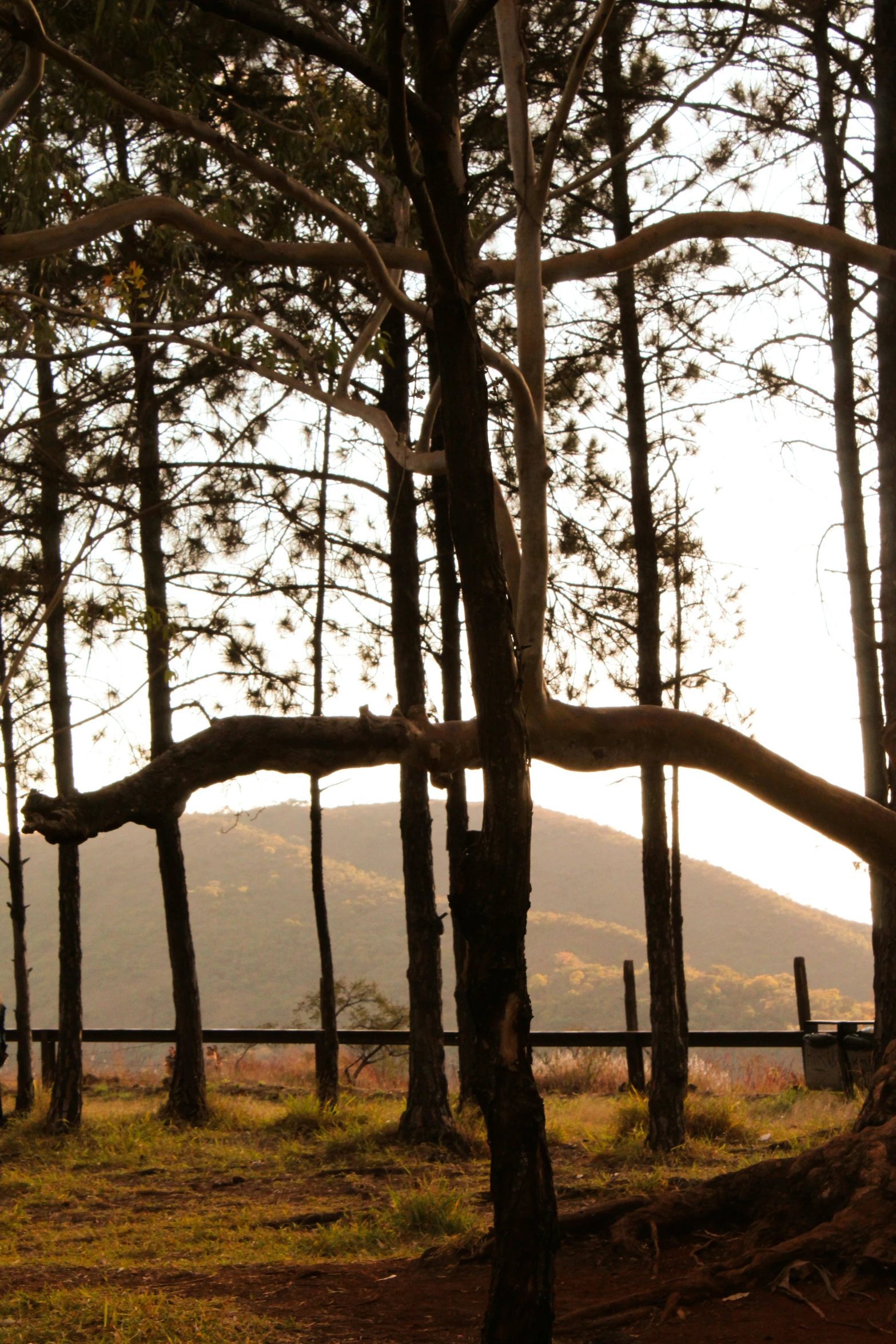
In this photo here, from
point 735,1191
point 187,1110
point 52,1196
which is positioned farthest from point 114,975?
point 735,1191

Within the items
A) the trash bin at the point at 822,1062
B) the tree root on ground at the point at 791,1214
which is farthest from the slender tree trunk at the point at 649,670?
the tree root on ground at the point at 791,1214

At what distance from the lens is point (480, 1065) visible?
358 cm

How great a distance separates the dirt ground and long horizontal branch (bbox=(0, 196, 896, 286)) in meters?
4.34

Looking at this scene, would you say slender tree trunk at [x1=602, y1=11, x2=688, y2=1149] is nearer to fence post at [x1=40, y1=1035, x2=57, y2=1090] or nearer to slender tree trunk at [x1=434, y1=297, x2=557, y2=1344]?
slender tree trunk at [x1=434, y1=297, x2=557, y2=1344]

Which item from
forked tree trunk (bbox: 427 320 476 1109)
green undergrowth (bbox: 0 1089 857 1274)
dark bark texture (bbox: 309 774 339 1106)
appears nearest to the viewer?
green undergrowth (bbox: 0 1089 857 1274)

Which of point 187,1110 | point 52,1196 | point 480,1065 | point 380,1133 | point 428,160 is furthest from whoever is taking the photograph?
point 187,1110

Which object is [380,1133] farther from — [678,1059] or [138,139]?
[138,139]

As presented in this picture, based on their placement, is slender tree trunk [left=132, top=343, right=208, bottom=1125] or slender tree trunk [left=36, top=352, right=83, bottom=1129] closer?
slender tree trunk [left=36, top=352, right=83, bottom=1129]

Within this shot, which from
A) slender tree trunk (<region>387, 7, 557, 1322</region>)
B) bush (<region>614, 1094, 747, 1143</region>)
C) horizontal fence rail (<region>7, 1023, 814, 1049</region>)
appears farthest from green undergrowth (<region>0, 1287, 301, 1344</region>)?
horizontal fence rail (<region>7, 1023, 814, 1049</region>)

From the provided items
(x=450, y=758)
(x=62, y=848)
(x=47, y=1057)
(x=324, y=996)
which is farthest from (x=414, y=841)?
(x=47, y=1057)

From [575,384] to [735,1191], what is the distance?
7918 mm

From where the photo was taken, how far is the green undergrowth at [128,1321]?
4.31 meters

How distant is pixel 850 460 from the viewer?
8945mm

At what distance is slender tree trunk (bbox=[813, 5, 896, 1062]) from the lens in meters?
8.51
